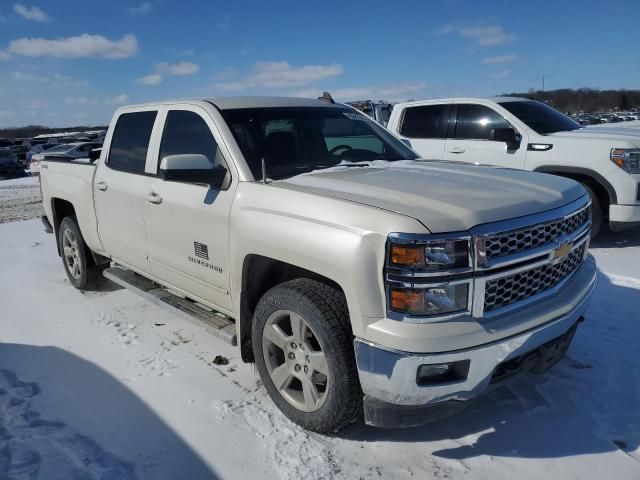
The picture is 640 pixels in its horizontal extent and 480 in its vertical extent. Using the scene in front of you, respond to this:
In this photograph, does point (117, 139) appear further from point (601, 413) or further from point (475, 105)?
point (475, 105)

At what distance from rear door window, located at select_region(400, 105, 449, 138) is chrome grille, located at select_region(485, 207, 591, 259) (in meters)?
5.48

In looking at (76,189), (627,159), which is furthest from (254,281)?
(627,159)

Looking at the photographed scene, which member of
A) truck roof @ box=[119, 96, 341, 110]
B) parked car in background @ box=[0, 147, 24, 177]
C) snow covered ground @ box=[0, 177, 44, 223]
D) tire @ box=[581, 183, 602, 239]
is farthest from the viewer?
parked car in background @ box=[0, 147, 24, 177]

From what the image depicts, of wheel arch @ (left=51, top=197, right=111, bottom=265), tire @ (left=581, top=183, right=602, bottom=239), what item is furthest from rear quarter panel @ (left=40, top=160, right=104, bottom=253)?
tire @ (left=581, top=183, right=602, bottom=239)

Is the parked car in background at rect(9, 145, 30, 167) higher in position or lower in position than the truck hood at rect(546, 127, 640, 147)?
higher

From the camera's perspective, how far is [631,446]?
2750 millimetres

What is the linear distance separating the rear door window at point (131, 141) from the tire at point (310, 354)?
1.96 m

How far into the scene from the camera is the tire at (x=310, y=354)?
8.63 feet

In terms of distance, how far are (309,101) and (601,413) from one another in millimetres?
3052

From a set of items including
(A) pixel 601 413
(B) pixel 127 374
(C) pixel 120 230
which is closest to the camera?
(A) pixel 601 413

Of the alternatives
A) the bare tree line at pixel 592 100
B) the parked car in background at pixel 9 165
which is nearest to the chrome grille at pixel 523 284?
the parked car in background at pixel 9 165

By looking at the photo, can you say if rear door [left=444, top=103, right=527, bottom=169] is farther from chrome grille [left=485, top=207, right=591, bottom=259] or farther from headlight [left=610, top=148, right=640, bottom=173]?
chrome grille [left=485, top=207, right=591, bottom=259]

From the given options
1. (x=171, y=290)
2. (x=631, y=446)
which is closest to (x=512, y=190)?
(x=631, y=446)

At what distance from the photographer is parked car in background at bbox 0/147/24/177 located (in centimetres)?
2242
